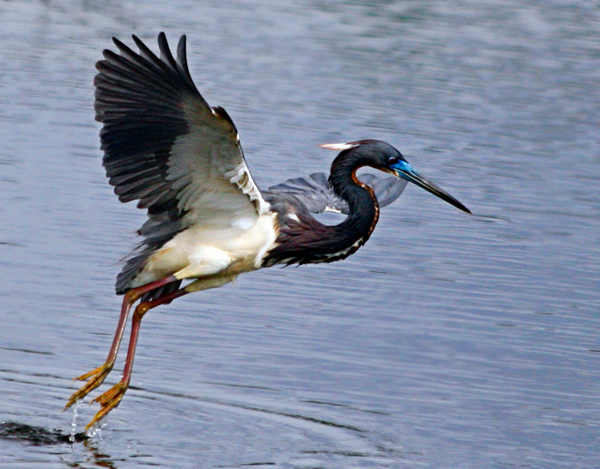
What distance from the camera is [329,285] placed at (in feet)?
33.3

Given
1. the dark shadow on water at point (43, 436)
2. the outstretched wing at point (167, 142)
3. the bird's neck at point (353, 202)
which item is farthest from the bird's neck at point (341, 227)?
the dark shadow on water at point (43, 436)

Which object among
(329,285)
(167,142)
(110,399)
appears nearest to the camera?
(167,142)

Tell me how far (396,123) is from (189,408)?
26.0 feet

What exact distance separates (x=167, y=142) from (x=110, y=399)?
138 centimetres

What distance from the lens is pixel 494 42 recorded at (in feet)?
69.3

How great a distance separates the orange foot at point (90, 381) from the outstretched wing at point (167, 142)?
854mm

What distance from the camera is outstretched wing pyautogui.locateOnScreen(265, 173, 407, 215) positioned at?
8.39 metres

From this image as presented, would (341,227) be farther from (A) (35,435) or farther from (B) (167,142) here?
(A) (35,435)

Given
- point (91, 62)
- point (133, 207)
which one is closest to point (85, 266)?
point (133, 207)

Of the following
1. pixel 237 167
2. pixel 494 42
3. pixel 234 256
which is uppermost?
pixel 237 167

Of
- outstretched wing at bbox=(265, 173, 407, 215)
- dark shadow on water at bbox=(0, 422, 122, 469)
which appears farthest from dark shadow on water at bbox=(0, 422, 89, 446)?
outstretched wing at bbox=(265, 173, 407, 215)

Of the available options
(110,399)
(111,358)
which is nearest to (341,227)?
(111,358)

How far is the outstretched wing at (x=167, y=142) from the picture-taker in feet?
22.3

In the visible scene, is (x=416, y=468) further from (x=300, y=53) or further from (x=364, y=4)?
(x=364, y=4)
